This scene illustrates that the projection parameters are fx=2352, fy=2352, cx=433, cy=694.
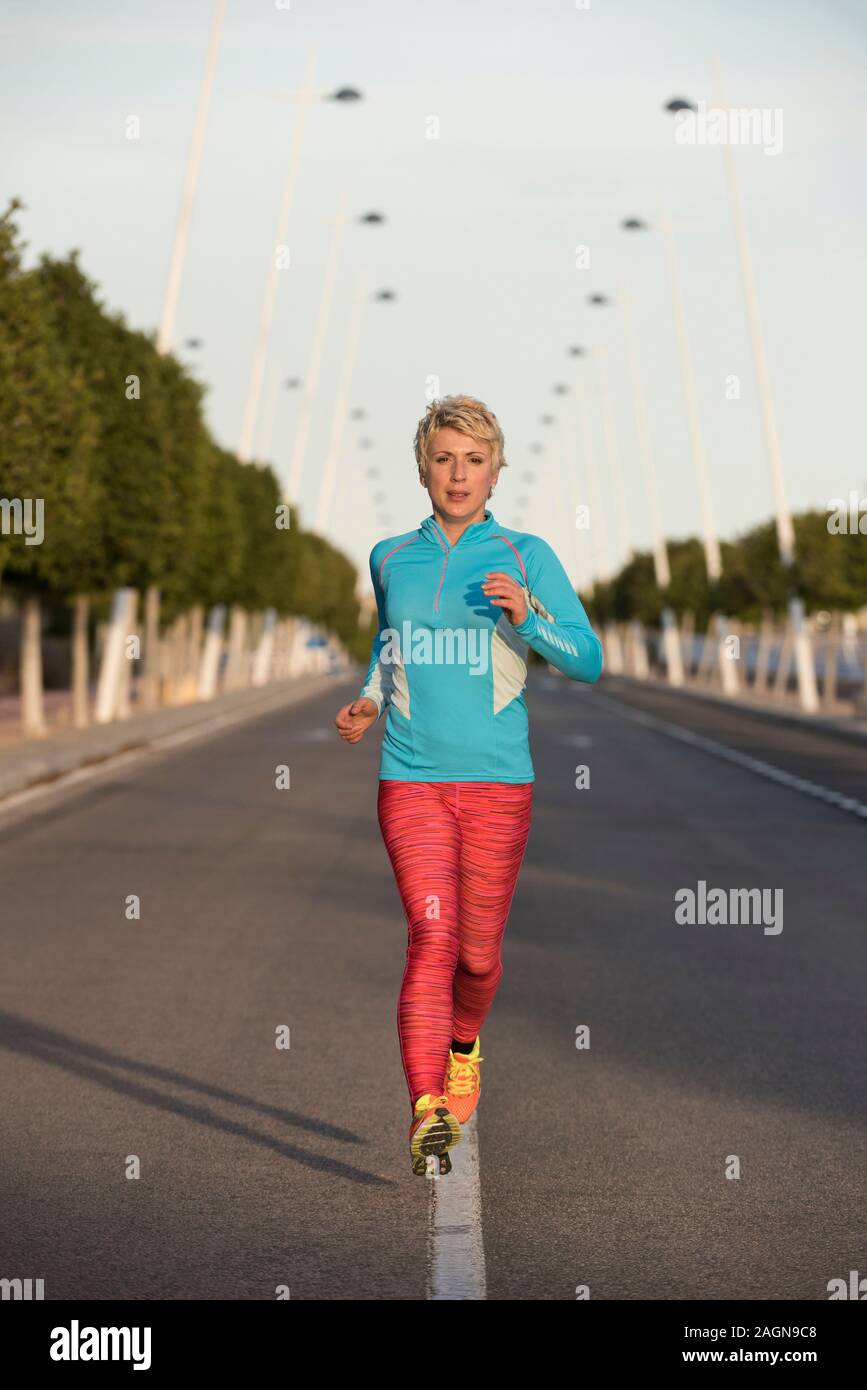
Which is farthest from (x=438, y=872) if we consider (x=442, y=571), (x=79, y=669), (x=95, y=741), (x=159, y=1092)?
(x=79, y=669)

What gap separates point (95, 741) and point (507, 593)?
26.9 m

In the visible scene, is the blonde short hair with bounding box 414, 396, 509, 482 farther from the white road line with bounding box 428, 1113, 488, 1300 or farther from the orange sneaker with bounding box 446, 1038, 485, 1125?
the white road line with bounding box 428, 1113, 488, 1300

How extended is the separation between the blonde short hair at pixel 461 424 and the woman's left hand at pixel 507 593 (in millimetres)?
549

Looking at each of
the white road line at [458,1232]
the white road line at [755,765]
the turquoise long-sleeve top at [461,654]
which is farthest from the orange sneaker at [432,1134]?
the white road line at [755,765]

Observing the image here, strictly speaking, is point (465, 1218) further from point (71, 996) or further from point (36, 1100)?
point (71, 996)

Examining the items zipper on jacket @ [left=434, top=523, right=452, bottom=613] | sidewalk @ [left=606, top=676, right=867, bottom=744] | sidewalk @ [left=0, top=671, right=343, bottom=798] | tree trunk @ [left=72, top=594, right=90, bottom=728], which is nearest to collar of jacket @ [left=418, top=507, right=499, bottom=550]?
zipper on jacket @ [left=434, top=523, right=452, bottom=613]

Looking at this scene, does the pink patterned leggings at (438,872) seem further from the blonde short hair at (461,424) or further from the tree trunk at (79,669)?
the tree trunk at (79,669)

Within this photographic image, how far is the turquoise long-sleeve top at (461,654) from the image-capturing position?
6.22m

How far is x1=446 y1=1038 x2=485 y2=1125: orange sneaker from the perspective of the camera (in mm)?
6566

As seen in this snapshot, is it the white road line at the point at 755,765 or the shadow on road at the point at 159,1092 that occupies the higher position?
the white road line at the point at 755,765

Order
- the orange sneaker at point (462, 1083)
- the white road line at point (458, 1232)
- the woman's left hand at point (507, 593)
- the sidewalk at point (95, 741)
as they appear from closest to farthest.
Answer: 1. the white road line at point (458, 1232)
2. the woman's left hand at point (507, 593)
3. the orange sneaker at point (462, 1083)
4. the sidewalk at point (95, 741)

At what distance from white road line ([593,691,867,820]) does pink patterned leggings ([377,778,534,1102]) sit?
1572 cm

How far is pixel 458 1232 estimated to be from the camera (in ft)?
20.4
